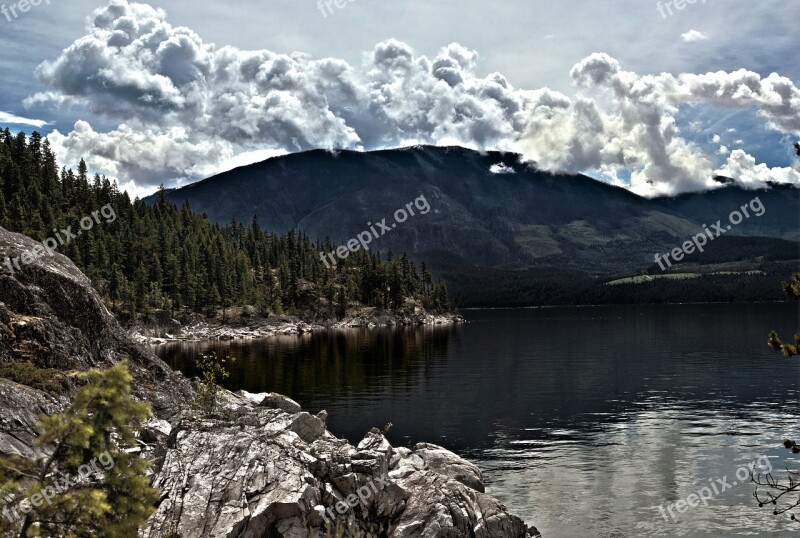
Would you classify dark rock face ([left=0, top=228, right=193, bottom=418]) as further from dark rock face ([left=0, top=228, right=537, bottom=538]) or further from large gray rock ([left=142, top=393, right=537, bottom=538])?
large gray rock ([left=142, top=393, right=537, bottom=538])

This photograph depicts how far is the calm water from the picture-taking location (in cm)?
3892

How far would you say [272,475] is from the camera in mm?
26047

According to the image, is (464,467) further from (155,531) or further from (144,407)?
(144,407)

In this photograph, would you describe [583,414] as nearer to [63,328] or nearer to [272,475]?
[272,475]

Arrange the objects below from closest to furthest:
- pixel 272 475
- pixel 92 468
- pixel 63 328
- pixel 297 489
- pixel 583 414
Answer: pixel 92 468 < pixel 297 489 < pixel 272 475 < pixel 63 328 < pixel 583 414

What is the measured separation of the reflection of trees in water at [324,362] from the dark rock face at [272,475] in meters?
43.9

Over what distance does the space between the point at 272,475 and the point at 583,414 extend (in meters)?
50.7

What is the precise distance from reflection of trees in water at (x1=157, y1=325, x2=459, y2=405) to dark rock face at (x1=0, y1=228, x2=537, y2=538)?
4387cm

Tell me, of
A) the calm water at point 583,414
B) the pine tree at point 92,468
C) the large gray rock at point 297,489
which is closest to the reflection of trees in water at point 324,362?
the calm water at point 583,414

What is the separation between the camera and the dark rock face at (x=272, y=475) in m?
24.4

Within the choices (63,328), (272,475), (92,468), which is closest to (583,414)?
(272,475)

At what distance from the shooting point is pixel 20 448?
25406mm

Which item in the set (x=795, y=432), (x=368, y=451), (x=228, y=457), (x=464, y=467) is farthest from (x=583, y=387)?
(x=228, y=457)

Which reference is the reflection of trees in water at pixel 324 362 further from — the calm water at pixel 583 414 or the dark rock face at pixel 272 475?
the dark rock face at pixel 272 475
